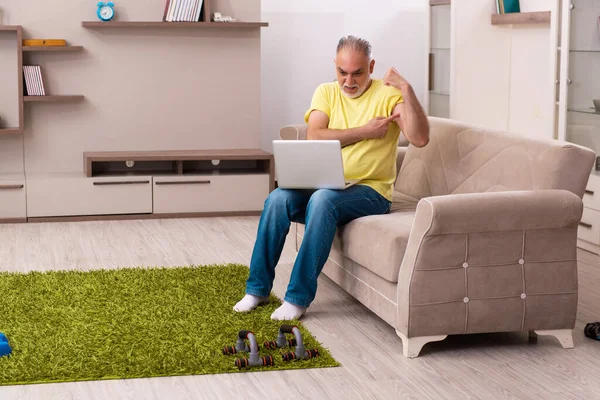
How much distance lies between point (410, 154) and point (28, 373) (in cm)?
210

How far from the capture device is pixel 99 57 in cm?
585

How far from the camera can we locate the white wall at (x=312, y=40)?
21.9ft

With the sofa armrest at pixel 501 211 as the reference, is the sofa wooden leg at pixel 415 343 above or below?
below

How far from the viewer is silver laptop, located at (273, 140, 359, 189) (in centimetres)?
343

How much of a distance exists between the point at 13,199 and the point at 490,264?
138 inches

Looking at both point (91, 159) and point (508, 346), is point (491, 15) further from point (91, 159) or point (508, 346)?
point (508, 346)

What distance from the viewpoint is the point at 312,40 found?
6750mm

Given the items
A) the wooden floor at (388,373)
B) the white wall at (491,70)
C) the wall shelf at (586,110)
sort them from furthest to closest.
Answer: the white wall at (491,70) → the wall shelf at (586,110) → the wooden floor at (388,373)

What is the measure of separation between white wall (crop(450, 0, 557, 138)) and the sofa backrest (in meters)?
2.24

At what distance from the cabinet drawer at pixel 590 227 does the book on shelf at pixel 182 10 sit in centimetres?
278

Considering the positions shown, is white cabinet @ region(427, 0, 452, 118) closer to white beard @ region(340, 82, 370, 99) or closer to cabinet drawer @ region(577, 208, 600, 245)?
cabinet drawer @ region(577, 208, 600, 245)

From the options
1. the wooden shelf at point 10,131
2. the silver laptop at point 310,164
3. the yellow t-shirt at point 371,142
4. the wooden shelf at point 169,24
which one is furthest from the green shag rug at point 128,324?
the wooden shelf at point 169,24

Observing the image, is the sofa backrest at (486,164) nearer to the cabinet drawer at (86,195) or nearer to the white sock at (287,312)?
the white sock at (287,312)

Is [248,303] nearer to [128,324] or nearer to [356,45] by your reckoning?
[128,324]
